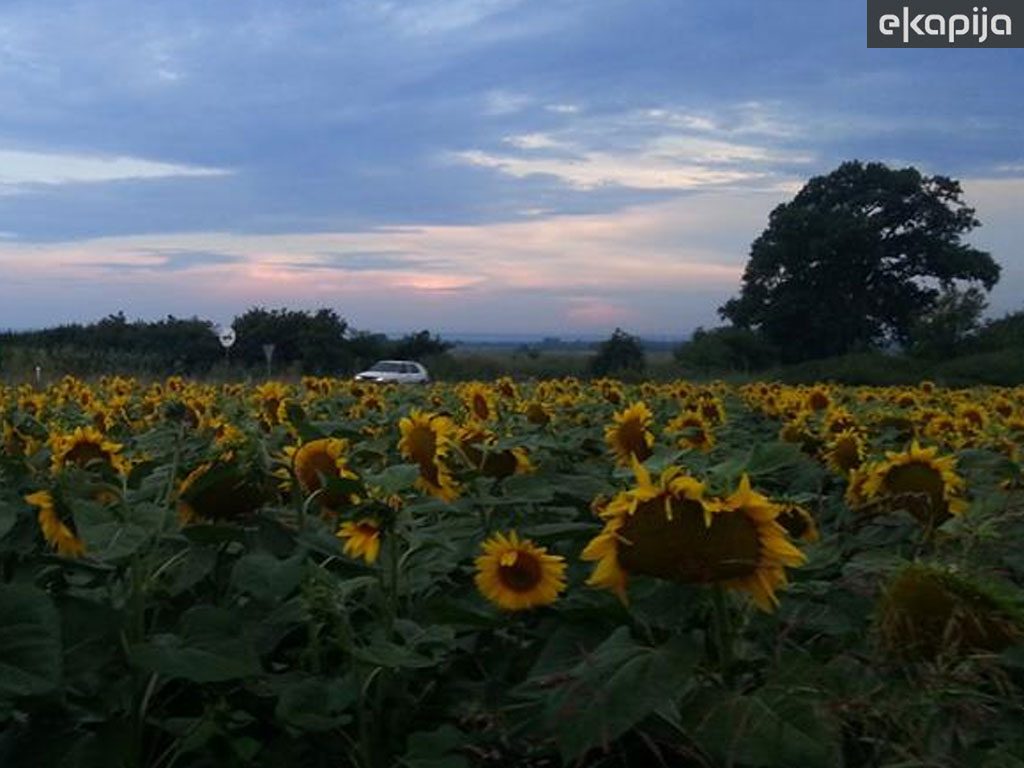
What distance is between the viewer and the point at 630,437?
252cm

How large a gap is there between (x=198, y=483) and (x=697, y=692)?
2.11 feet

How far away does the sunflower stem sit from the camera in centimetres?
128

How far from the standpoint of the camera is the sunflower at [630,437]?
8.13ft

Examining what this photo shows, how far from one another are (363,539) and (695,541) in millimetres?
428

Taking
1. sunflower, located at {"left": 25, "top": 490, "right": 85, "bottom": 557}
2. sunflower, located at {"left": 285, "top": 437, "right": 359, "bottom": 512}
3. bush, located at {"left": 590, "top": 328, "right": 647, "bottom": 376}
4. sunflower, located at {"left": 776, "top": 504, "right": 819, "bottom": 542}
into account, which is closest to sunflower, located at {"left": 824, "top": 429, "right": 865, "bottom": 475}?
sunflower, located at {"left": 776, "top": 504, "right": 819, "bottom": 542}

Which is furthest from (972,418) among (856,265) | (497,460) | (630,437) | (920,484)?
(856,265)

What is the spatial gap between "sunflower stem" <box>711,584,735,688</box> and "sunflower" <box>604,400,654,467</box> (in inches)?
43.8

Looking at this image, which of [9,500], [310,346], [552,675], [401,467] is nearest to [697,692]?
[552,675]

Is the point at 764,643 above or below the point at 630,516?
below

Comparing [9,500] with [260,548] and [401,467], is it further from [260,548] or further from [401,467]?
[401,467]

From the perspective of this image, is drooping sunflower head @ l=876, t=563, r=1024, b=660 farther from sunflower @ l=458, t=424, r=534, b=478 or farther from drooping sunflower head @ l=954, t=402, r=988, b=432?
drooping sunflower head @ l=954, t=402, r=988, b=432

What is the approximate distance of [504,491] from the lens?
190 cm

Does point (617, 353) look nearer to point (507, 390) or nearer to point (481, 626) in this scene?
point (507, 390)

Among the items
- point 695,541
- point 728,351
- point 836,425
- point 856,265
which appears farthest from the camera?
point 856,265
